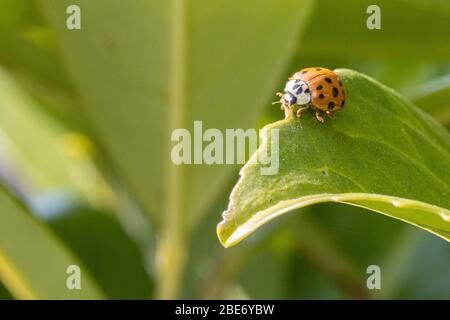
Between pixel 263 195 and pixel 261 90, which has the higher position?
pixel 261 90

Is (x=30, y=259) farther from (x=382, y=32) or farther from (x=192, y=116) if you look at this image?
(x=382, y=32)

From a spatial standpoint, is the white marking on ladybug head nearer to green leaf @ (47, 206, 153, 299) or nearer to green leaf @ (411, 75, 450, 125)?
green leaf @ (411, 75, 450, 125)

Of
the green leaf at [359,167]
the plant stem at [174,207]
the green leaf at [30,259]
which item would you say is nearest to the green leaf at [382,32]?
the plant stem at [174,207]

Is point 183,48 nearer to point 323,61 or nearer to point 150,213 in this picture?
point 150,213

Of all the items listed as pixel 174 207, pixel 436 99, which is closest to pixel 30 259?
pixel 174 207

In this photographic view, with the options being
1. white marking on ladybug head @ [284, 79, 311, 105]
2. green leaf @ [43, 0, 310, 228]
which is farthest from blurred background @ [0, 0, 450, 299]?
white marking on ladybug head @ [284, 79, 311, 105]

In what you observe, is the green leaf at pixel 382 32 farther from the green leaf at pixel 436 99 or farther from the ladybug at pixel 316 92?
the ladybug at pixel 316 92

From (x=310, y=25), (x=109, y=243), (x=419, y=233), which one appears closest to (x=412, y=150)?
(x=310, y=25)
